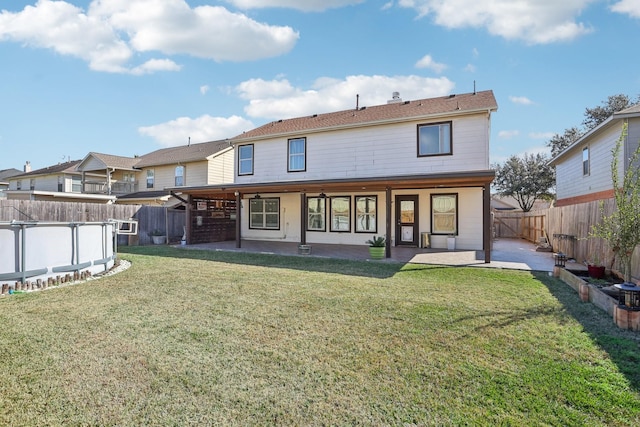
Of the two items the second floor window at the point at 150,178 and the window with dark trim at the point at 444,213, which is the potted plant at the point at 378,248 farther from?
the second floor window at the point at 150,178

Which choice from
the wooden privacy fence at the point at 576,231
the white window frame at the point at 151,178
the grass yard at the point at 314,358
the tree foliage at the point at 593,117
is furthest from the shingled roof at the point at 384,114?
the tree foliage at the point at 593,117

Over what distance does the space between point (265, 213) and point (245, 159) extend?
2829 millimetres

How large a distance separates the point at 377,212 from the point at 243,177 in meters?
A: 6.88

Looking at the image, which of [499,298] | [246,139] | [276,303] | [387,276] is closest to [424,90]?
[246,139]

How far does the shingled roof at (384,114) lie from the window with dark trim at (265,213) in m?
3.13

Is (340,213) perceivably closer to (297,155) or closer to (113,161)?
(297,155)

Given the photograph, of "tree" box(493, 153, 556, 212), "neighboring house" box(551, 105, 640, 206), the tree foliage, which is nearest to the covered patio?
"neighboring house" box(551, 105, 640, 206)

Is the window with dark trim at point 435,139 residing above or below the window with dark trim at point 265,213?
above

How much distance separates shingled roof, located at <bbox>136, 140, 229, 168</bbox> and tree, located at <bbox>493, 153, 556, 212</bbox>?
947 inches

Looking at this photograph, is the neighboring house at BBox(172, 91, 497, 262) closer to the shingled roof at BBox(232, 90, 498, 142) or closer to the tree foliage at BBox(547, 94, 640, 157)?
the shingled roof at BBox(232, 90, 498, 142)

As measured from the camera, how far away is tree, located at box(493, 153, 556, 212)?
1123 inches

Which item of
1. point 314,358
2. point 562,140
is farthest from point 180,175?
point 562,140

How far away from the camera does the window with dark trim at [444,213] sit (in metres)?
12.9

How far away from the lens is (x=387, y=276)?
7.77 m
